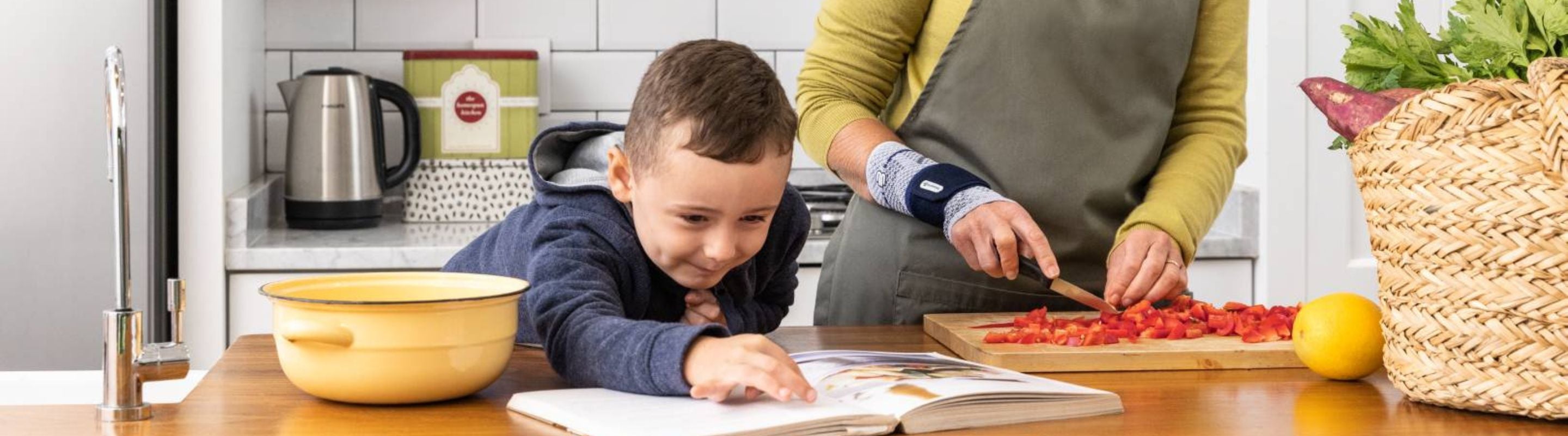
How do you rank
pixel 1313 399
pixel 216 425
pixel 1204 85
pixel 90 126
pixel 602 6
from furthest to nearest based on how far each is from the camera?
pixel 602 6 → pixel 90 126 → pixel 1204 85 → pixel 1313 399 → pixel 216 425

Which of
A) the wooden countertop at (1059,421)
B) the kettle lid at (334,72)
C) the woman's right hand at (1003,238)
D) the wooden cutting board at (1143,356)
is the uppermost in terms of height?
the kettle lid at (334,72)

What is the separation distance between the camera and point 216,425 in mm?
887

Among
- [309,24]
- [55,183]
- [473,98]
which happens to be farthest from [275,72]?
[55,183]

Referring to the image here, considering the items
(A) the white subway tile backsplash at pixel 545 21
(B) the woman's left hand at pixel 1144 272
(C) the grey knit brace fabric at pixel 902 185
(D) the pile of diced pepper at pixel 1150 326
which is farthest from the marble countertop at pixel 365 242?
(D) the pile of diced pepper at pixel 1150 326

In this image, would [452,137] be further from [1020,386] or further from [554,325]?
[1020,386]

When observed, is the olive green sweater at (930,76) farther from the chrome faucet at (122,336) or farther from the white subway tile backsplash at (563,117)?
the white subway tile backsplash at (563,117)

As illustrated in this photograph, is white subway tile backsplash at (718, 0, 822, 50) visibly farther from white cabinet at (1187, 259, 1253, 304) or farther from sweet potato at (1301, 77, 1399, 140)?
→ sweet potato at (1301, 77, 1399, 140)

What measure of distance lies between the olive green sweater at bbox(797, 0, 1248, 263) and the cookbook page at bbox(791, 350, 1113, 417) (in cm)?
45

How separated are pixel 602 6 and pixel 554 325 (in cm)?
178

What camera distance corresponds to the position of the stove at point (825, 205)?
7.89 feet

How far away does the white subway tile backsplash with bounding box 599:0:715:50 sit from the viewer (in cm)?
273

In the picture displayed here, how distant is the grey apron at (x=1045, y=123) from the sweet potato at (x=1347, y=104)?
1.81 feet

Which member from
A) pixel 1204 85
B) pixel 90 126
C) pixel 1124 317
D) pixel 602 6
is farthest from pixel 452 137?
pixel 1124 317

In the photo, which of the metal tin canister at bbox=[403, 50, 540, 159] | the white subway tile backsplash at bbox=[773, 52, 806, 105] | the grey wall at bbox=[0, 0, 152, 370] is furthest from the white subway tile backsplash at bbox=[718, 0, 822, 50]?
the grey wall at bbox=[0, 0, 152, 370]
